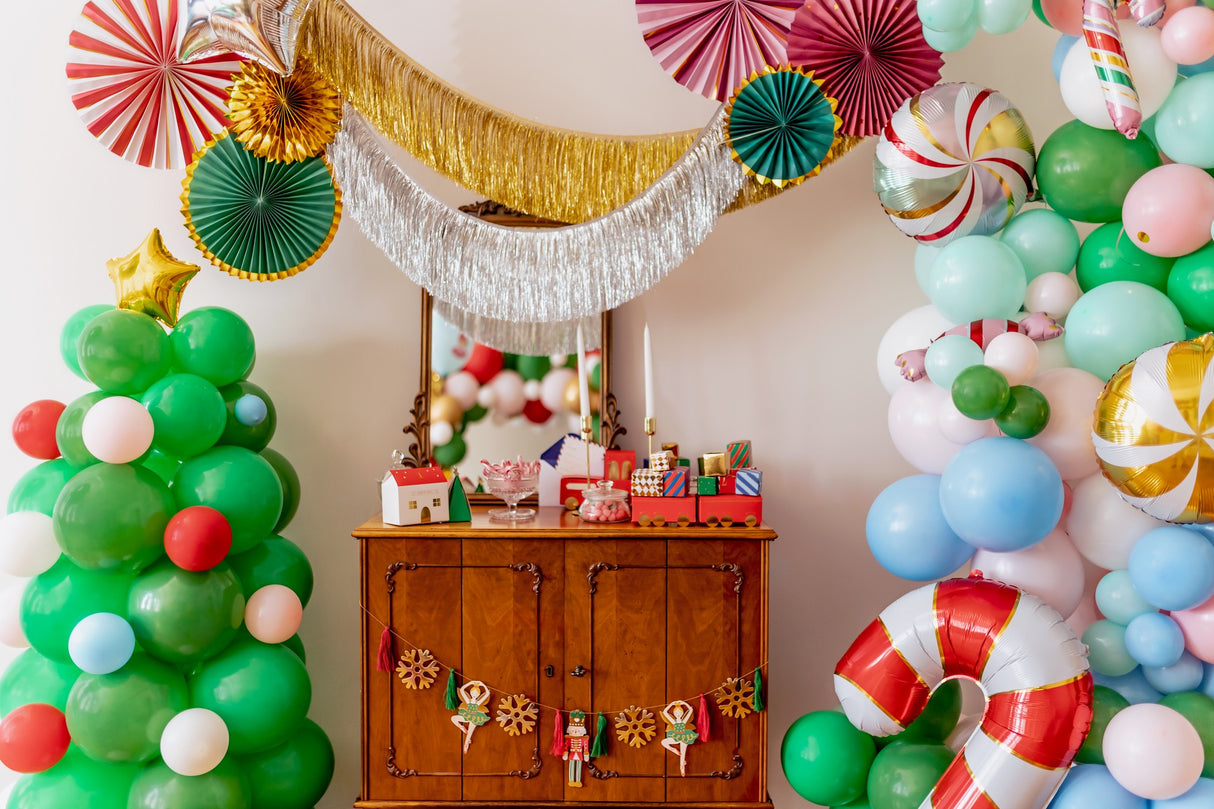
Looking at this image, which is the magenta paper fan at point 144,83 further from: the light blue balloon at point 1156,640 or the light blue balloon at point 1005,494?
the light blue balloon at point 1156,640

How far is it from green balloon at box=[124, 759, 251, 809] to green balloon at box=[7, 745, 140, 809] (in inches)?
1.5

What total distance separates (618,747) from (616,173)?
1460 millimetres

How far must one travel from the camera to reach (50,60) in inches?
107

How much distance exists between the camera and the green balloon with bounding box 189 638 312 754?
84.9 inches

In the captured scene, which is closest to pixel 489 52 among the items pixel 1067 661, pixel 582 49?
pixel 582 49

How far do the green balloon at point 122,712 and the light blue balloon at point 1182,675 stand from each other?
7.26 feet

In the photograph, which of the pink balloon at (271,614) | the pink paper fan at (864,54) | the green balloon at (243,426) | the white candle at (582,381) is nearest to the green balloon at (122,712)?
the pink balloon at (271,614)

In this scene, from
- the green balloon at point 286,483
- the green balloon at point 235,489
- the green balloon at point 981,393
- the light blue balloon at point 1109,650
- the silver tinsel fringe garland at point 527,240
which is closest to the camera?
the green balloon at point 981,393

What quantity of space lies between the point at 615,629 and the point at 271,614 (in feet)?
2.79

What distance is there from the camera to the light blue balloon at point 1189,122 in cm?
185

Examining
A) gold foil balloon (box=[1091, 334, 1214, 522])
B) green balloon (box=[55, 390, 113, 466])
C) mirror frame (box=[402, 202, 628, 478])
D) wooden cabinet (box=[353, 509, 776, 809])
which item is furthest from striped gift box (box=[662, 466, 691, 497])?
green balloon (box=[55, 390, 113, 466])

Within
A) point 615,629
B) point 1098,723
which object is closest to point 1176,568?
point 1098,723

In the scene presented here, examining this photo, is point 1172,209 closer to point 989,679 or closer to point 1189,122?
point 1189,122

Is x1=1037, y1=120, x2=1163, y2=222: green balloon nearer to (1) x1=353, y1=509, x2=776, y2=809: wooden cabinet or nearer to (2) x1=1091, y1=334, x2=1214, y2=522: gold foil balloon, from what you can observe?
(2) x1=1091, y1=334, x2=1214, y2=522: gold foil balloon
